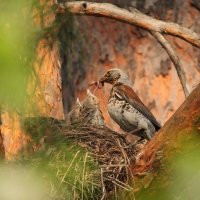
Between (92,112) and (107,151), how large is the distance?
155 cm

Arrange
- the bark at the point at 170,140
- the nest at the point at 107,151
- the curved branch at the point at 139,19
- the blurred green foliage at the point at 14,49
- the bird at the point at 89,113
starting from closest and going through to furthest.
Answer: the blurred green foliage at the point at 14,49 → the bark at the point at 170,140 → the nest at the point at 107,151 → the curved branch at the point at 139,19 → the bird at the point at 89,113

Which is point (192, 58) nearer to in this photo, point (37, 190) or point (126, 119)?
point (126, 119)

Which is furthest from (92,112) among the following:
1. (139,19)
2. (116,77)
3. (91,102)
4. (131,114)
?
(139,19)

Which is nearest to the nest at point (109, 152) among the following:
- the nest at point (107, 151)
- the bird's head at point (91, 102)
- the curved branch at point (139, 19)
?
the nest at point (107, 151)

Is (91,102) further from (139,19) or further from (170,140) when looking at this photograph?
(170,140)

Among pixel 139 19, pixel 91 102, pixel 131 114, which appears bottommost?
pixel 131 114

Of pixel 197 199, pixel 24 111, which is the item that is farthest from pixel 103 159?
pixel 24 111

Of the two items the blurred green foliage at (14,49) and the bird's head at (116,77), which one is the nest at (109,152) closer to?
the bird's head at (116,77)

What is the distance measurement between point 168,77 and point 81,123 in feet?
11.0

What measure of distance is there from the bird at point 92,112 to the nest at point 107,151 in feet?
2.42

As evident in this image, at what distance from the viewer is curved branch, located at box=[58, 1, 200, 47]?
722 centimetres

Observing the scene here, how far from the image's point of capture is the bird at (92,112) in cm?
750

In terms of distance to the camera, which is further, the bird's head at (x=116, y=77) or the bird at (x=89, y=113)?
the bird's head at (x=116, y=77)

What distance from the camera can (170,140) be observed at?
14.9 feet
